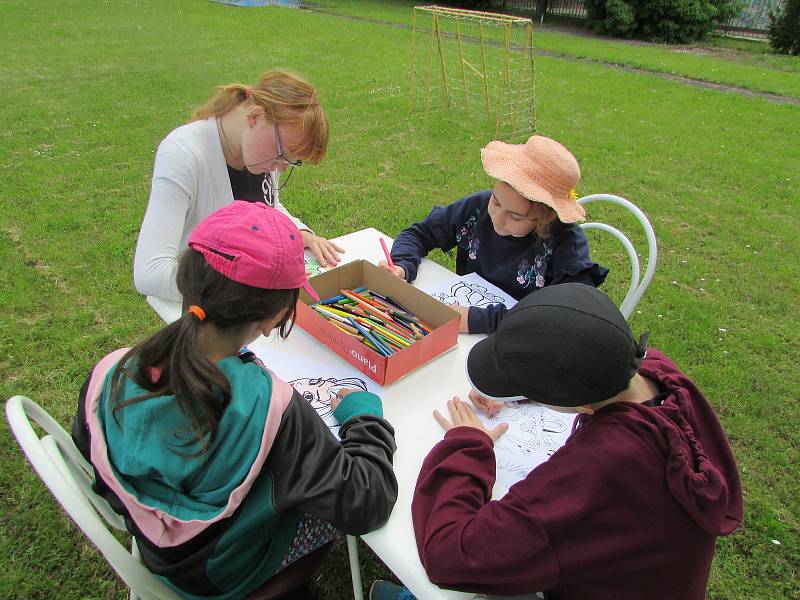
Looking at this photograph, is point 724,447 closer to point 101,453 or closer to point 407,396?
point 407,396

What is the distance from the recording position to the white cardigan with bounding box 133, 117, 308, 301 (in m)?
1.87

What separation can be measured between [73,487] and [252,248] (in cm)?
58

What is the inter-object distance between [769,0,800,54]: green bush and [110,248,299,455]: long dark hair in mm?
17505

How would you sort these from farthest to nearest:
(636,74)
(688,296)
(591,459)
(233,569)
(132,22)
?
(132,22)
(636,74)
(688,296)
(233,569)
(591,459)

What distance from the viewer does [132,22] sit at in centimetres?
1184

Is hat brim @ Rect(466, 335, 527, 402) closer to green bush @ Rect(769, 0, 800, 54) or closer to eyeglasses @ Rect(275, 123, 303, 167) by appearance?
eyeglasses @ Rect(275, 123, 303, 167)

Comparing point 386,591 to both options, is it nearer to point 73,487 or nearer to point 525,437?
point 525,437

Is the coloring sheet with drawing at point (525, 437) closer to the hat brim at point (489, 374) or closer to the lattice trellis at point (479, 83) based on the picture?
the hat brim at point (489, 374)

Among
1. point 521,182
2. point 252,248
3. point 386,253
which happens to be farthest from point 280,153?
point 252,248

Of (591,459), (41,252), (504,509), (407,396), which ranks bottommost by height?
(41,252)

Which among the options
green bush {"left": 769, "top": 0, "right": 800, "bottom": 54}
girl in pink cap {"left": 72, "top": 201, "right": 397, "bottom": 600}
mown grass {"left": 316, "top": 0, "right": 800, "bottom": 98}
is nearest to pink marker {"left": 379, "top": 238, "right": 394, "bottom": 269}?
girl in pink cap {"left": 72, "top": 201, "right": 397, "bottom": 600}

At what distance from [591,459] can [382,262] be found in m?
1.28

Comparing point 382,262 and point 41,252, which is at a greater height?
point 382,262

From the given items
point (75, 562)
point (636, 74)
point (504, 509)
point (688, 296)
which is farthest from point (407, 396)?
point (636, 74)
